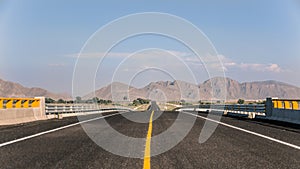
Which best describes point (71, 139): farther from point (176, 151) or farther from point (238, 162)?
point (238, 162)

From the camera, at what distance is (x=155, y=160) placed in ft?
26.0

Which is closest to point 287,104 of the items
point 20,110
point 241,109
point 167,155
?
point 241,109

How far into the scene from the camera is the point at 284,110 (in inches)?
883

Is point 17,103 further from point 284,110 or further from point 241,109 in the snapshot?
point 241,109

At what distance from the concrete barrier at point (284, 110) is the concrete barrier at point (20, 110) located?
14.6m

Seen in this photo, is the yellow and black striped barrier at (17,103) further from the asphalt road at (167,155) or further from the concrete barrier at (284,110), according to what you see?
the concrete barrier at (284,110)

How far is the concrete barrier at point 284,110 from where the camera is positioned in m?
20.8

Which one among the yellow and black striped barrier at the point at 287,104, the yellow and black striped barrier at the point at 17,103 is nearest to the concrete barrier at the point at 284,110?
the yellow and black striped barrier at the point at 287,104

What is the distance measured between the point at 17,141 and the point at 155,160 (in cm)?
532

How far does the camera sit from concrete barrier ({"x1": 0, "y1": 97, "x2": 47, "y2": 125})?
1848 centimetres

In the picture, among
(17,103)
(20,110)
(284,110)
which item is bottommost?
(284,110)

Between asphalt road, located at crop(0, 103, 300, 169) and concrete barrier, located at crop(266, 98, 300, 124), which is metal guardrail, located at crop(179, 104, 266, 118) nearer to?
concrete barrier, located at crop(266, 98, 300, 124)

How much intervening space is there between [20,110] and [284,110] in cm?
1509

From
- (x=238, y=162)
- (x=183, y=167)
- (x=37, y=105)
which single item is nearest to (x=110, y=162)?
(x=183, y=167)
